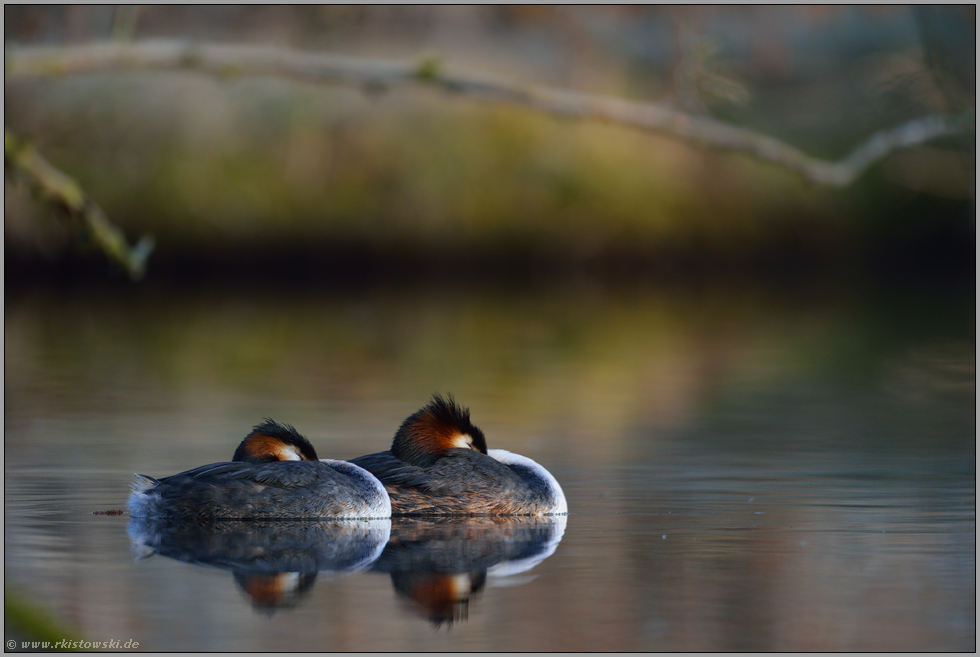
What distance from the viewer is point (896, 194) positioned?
26219mm

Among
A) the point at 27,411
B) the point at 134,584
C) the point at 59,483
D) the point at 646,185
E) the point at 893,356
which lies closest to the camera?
the point at 134,584

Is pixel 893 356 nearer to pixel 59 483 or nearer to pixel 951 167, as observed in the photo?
pixel 59 483

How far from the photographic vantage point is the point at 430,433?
7266mm

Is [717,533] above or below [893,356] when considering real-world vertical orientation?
below

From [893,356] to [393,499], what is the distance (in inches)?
339

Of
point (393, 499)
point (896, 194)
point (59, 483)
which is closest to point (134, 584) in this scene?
point (393, 499)

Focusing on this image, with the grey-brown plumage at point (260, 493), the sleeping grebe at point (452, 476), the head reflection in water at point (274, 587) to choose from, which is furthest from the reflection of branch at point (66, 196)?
the sleeping grebe at point (452, 476)

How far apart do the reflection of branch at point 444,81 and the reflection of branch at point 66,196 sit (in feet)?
1.24

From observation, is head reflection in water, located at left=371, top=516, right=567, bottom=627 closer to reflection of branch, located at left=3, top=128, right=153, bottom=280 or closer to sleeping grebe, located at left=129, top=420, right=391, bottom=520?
sleeping grebe, located at left=129, top=420, right=391, bottom=520

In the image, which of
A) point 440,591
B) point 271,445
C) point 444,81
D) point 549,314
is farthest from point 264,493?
point 549,314

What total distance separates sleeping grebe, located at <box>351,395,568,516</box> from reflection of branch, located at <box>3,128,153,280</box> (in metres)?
1.96

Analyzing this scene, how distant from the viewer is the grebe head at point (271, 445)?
22.9ft

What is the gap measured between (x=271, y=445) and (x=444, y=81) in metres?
1.92

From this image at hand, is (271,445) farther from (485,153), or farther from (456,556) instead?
(485,153)
